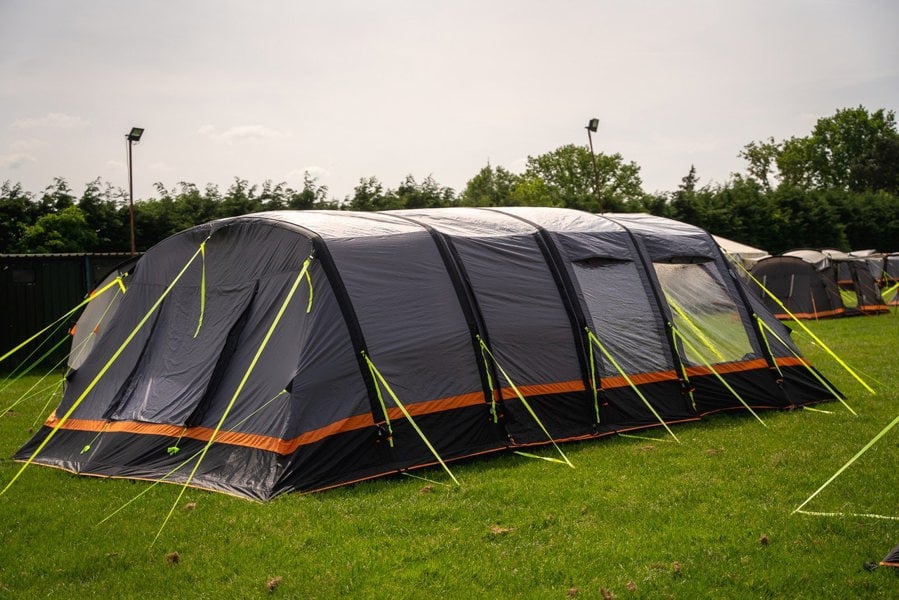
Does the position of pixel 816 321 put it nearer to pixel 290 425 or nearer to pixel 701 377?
pixel 701 377

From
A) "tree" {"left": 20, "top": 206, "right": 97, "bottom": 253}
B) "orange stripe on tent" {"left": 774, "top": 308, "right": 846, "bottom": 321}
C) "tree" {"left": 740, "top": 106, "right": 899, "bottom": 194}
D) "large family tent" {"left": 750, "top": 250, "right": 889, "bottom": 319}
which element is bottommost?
"orange stripe on tent" {"left": 774, "top": 308, "right": 846, "bottom": 321}

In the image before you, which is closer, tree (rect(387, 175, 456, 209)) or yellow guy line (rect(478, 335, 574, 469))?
yellow guy line (rect(478, 335, 574, 469))

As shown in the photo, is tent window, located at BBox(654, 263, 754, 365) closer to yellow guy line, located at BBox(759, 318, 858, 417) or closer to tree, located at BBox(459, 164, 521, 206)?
yellow guy line, located at BBox(759, 318, 858, 417)

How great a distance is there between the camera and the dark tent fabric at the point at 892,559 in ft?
15.5

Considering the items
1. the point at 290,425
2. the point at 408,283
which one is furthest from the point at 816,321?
the point at 290,425

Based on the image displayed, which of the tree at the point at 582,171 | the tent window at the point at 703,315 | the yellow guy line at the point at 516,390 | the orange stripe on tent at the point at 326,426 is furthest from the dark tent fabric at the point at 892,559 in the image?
the tree at the point at 582,171

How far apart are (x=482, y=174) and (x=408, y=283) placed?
62.1 meters

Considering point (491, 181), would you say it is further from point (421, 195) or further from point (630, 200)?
point (421, 195)

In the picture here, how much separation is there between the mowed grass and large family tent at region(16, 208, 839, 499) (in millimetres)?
381

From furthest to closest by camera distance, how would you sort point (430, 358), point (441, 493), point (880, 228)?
point (880, 228) < point (430, 358) < point (441, 493)

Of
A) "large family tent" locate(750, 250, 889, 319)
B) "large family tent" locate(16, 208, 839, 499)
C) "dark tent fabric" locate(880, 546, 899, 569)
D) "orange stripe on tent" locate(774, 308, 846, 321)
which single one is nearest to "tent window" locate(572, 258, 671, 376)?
"large family tent" locate(16, 208, 839, 499)

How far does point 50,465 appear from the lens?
24.9 feet

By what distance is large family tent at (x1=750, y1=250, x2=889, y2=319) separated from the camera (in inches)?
894

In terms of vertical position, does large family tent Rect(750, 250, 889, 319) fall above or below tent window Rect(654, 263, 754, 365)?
below
